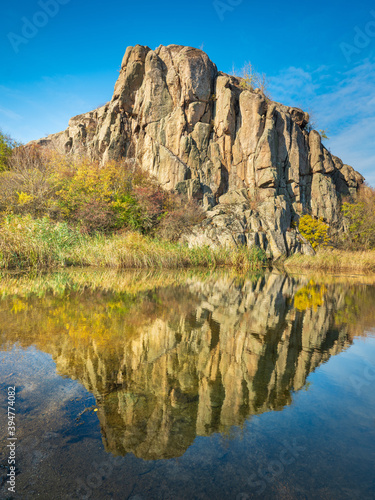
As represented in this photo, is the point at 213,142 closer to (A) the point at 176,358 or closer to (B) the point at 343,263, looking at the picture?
(B) the point at 343,263

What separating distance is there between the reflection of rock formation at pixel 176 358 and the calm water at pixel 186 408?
1 centimetres

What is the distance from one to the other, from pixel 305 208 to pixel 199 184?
39.8 feet

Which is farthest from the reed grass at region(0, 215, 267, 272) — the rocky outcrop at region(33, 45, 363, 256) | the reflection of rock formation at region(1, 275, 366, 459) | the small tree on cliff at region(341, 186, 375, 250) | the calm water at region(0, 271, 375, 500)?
the small tree on cliff at region(341, 186, 375, 250)

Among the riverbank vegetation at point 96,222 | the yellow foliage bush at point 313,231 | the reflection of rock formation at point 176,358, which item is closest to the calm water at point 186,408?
the reflection of rock formation at point 176,358

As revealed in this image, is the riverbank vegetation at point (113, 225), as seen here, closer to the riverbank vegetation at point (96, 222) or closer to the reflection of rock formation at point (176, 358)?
the riverbank vegetation at point (96, 222)

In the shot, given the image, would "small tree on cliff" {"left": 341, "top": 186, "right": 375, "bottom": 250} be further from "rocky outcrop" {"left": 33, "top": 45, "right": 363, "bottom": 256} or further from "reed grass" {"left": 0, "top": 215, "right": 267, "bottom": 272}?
"reed grass" {"left": 0, "top": 215, "right": 267, "bottom": 272}

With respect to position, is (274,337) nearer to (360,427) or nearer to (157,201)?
(360,427)

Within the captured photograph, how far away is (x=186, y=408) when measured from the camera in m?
2.27

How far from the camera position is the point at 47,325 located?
432cm

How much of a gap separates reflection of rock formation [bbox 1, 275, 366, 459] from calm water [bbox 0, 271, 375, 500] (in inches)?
0.5

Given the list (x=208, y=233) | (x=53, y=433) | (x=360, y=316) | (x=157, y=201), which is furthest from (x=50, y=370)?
(x=157, y=201)

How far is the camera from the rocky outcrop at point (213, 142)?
2825 centimetres

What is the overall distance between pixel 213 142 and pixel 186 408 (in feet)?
101

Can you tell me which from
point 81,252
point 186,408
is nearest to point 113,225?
point 81,252
